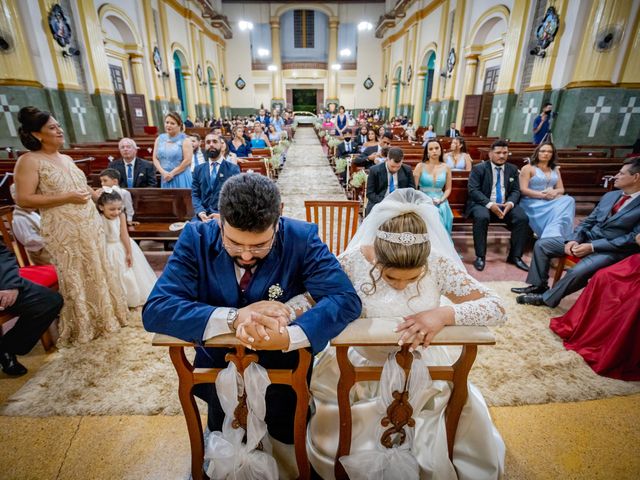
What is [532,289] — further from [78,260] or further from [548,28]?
[548,28]

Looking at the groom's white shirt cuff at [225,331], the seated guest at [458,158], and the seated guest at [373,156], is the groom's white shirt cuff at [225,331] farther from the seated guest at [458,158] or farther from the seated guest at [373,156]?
the seated guest at [373,156]

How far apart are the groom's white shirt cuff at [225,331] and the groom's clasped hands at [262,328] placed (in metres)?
0.02

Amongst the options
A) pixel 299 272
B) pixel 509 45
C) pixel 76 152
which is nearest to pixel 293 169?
pixel 76 152

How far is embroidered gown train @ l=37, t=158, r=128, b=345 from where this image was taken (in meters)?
2.52

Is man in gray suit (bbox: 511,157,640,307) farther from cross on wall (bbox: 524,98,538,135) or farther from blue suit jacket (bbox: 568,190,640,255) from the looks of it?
cross on wall (bbox: 524,98,538,135)

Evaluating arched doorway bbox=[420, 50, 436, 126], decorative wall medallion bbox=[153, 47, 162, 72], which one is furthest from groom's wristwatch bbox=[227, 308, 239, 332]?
arched doorway bbox=[420, 50, 436, 126]

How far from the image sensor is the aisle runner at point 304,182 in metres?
6.87

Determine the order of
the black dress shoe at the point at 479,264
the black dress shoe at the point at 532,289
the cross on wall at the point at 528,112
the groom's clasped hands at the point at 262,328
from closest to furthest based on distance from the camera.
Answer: the groom's clasped hands at the point at 262,328
the black dress shoe at the point at 532,289
the black dress shoe at the point at 479,264
the cross on wall at the point at 528,112

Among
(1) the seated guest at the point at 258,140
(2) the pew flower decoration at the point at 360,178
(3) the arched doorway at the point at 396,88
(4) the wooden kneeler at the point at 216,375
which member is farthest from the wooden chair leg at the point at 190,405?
(3) the arched doorway at the point at 396,88

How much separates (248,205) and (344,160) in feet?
22.4

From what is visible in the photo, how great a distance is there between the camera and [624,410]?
2178 millimetres

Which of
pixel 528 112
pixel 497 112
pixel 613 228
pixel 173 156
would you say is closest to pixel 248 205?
pixel 613 228

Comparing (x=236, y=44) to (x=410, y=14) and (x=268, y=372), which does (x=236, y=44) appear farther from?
(x=268, y=372)

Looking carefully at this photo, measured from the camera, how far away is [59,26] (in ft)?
24.9
